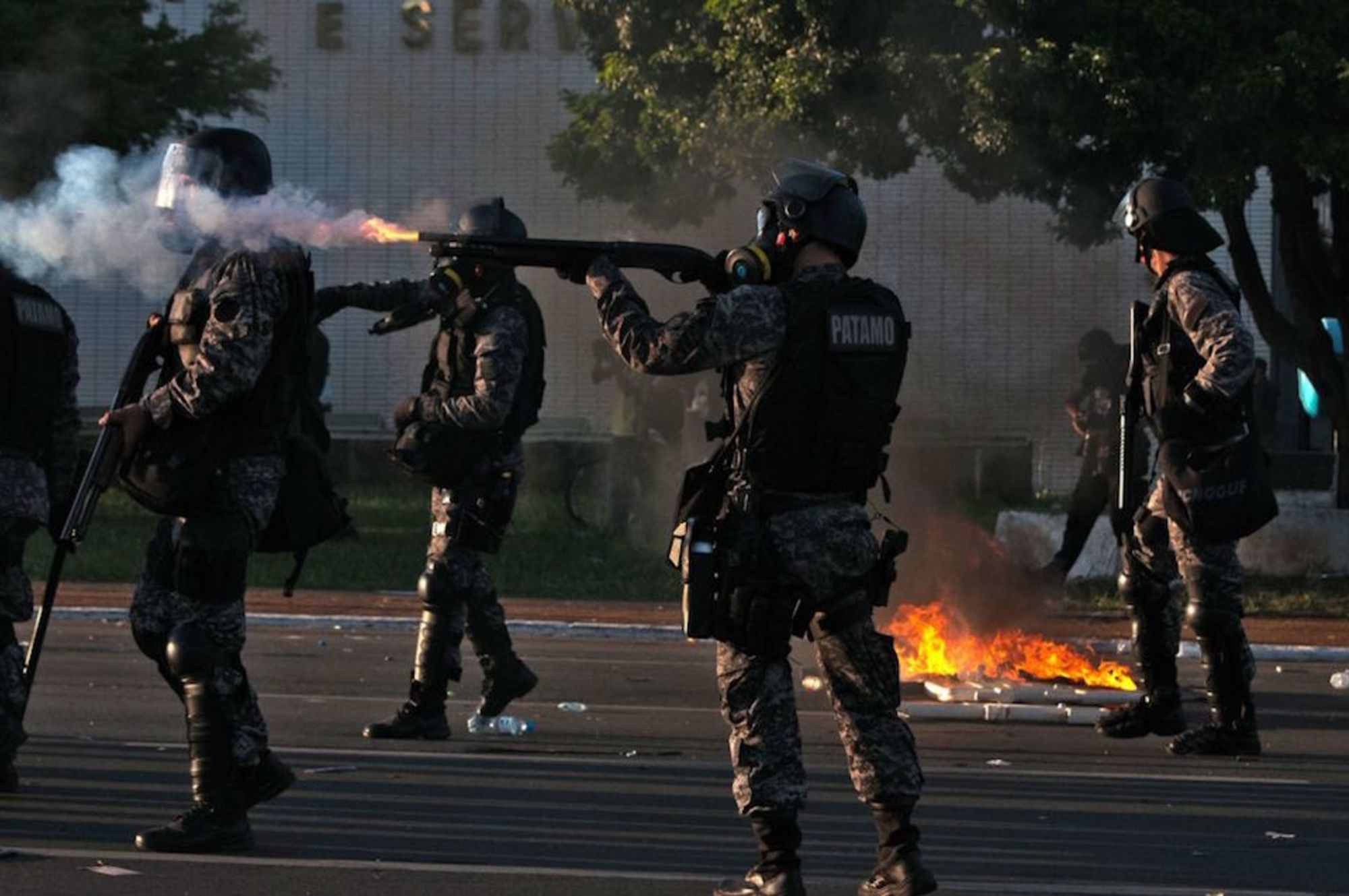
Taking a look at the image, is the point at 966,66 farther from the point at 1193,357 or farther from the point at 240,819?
the point at 240,819

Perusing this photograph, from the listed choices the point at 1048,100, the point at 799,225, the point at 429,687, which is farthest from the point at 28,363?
the point at 1048,100

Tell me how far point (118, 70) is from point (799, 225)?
15.7m

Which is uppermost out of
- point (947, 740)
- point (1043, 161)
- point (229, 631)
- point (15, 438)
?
point (1043, 161)

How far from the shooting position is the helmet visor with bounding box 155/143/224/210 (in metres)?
7.12

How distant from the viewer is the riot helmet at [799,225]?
6441mm

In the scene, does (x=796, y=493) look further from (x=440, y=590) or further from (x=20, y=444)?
(x=440, y=590)

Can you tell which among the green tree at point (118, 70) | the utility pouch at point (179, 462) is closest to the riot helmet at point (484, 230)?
the utility pouch at point (179, 462)

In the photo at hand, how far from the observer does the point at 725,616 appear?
635cm

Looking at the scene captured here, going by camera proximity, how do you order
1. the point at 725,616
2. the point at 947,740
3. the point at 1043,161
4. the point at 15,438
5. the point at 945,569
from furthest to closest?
1. the point at 1043,161
2. the point at 945,569
3. the point at 947,740
4. the point at 15,438
5. the point at 725,616

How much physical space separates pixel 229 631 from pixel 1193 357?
4.01 meters

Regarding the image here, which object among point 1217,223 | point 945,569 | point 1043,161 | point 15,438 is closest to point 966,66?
point 1043,161

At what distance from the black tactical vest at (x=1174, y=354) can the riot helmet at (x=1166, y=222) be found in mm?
71

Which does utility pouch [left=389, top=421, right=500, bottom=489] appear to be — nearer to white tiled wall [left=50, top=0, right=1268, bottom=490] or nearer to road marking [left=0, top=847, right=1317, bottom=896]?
road marking [left=0, top=847, right=1317, bottom=896]

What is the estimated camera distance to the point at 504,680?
32.0 ft
